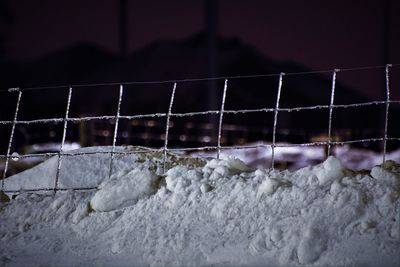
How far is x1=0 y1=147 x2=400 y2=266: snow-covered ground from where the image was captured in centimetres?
381

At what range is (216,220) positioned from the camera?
4367 millimetres

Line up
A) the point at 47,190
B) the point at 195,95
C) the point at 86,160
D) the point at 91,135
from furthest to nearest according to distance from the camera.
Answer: the point at 195,95, the point at 91,135, the point at 86,160, the point at 47,190

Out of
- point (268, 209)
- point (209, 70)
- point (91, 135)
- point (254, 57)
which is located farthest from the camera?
point (254, 57)

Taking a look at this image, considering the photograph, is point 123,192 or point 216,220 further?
point 123,192

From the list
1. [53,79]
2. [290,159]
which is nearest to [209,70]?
[290,159]

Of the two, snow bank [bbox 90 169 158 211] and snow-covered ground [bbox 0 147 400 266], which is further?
snow bank [bbox 90 169 158 211]

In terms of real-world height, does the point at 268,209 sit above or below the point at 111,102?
below

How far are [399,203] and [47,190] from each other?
3.57 metres

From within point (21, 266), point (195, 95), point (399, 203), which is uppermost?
point (195, 95)

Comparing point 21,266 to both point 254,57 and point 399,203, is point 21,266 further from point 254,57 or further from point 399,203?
point 254,57

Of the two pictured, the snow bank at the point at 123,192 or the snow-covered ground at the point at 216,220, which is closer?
the snow-covered ground at the point at 216,220

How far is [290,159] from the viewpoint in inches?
600

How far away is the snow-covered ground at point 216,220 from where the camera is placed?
12.5 feet

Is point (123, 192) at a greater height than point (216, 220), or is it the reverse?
point (123, 192)
